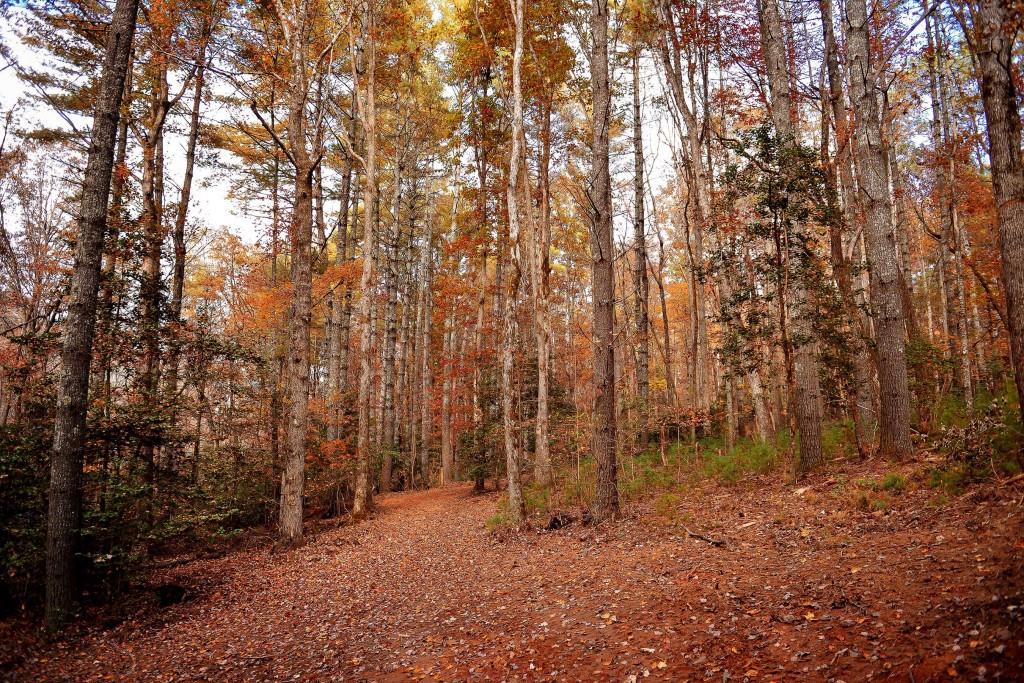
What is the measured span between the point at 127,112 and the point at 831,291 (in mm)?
15277

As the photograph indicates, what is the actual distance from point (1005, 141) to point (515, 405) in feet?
24.4

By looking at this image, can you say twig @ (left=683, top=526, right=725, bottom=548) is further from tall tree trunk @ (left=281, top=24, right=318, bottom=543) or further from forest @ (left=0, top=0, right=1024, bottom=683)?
tall tree trunk @ (left=281, top=24, right=318, bottom=543)

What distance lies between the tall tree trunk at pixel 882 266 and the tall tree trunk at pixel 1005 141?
11.8 ft

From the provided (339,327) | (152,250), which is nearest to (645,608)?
(152,250)

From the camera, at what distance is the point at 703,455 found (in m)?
13.2

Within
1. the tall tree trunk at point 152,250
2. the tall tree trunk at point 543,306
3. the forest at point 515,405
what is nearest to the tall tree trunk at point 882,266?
the forest at point 515,405

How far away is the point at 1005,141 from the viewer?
417 centimetres

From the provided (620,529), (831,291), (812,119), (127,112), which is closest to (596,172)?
(831,291)

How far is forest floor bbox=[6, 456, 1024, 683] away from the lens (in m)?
3.26

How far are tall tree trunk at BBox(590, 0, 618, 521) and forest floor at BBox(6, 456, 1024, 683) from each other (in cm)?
88

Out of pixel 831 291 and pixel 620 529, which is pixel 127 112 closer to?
pixel 620 529

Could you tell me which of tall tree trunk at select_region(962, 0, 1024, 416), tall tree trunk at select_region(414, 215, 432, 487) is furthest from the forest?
tall tree trunk at select_region(414, 215, 432, 487)

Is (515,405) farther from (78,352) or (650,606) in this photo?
(78,352)

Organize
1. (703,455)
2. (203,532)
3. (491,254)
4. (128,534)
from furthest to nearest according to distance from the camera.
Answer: (491,254) < (703,455) < (203,532) < (128,534)
